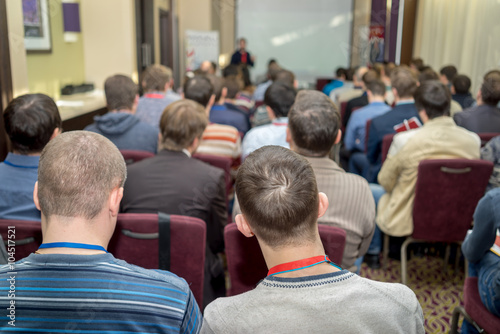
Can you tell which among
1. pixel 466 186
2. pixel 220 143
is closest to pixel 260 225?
pixel 466 186

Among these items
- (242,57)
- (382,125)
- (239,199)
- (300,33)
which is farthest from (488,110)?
(300,33)

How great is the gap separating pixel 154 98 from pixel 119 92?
2.13 ft

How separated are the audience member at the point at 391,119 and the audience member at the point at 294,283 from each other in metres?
2.50

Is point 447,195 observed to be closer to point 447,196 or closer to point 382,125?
point 447,196

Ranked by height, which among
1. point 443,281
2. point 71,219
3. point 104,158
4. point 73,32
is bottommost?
point 443,281

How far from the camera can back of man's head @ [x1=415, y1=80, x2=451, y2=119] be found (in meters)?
2.54

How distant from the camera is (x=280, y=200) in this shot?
0.88m

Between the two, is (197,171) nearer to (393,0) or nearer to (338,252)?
(338,252)

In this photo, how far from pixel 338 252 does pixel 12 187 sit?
46.8 inches

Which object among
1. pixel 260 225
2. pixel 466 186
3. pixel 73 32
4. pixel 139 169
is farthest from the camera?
pixel 73 32

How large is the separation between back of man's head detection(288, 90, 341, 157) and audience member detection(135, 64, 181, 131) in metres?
1.91

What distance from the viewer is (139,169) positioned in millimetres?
1812

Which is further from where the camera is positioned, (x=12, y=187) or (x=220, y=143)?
(x=220, y=143)

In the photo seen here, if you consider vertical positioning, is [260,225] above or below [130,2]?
below
